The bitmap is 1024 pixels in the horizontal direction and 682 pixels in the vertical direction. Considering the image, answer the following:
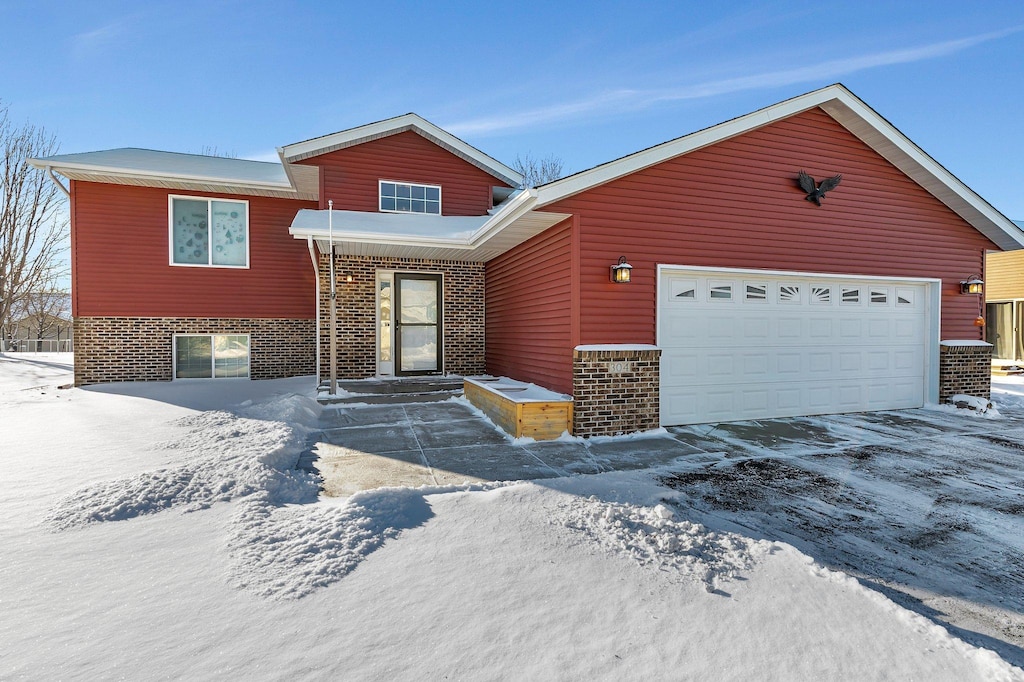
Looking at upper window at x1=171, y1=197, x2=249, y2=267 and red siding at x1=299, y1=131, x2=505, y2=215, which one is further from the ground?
red siding at x1=299, y1=131, x2=505, y2=215

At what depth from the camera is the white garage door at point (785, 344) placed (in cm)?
655

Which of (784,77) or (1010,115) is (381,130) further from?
(1010,115)

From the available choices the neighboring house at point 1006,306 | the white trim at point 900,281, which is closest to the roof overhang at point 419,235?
the white trim at point 900,281

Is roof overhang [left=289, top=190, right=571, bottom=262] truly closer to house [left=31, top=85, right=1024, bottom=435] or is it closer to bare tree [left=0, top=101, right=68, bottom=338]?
house [left=31, top=85, right=1024, bottom=435]

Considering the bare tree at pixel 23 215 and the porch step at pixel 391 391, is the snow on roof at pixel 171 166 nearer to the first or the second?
the porch step at pixel 391 391

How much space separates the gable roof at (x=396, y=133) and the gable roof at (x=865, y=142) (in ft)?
17.3

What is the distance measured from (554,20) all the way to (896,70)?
25.7 feet

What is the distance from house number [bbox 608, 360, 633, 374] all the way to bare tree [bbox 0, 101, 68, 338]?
23.8 m

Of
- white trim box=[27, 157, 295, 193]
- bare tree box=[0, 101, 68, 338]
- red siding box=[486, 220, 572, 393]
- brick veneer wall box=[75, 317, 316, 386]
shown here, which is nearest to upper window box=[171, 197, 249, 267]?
white trim box=[27, 157, 295, 193]

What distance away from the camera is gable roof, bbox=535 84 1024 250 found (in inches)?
227

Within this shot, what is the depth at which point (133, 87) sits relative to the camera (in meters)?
11.9

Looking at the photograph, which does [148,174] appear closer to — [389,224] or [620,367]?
[389,224]

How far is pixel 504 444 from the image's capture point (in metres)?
5.48

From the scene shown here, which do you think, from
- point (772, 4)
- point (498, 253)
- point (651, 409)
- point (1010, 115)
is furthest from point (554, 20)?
point (1010, 115)
